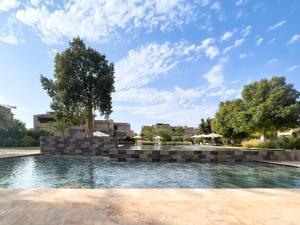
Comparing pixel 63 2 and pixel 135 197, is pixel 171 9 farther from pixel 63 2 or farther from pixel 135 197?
pixel 135 197

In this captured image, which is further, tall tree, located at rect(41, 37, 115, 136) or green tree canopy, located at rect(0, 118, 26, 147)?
green tree canopy, located at rect(0, 118, 26, 147)

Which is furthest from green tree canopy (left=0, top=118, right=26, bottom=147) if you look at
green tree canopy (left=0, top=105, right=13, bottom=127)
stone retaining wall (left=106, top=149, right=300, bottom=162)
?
stone retaining wall (left=106, top=149, right=300, bottom=162)

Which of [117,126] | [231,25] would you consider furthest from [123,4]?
[117,126]

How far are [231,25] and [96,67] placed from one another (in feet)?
55.1

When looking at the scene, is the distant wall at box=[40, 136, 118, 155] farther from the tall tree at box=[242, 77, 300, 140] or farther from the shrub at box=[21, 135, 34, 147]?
the tall tree at box=[242, 77, 300, 140]

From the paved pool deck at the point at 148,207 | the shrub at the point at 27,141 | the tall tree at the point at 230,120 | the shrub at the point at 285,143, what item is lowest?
the paved pool deck at the point at 148,207

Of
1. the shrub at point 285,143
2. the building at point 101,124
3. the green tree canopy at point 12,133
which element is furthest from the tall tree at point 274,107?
the building at point 101,124

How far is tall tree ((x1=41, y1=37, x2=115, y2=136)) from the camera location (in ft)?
91.2

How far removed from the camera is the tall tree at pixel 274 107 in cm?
2602

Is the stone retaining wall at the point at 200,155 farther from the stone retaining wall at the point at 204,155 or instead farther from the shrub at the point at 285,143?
the shrub at the point at 285,143

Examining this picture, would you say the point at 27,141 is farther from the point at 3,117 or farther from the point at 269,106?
the point at 269,106

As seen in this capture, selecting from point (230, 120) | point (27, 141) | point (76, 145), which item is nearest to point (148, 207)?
point (76, 145)

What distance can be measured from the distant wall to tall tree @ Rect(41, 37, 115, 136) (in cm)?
713

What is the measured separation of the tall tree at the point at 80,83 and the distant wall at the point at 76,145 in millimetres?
7128
